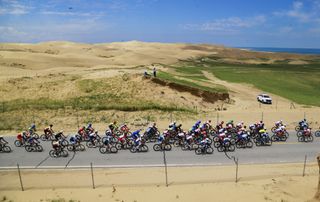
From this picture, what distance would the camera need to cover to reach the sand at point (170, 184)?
1789cm

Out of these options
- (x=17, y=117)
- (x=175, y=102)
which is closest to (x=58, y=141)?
(x=17, y=117)

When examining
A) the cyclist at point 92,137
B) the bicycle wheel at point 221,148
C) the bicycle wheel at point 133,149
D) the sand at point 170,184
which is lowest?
the sand at point 170,184

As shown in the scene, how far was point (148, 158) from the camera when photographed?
2336 cm

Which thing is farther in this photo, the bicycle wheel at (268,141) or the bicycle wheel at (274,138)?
the bicycle wheel at (274,138)

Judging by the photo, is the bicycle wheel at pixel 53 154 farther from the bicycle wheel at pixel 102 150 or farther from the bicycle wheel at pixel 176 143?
the bicycle wheel at pixel 176 143

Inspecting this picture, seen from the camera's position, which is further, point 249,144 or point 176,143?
point 176,143

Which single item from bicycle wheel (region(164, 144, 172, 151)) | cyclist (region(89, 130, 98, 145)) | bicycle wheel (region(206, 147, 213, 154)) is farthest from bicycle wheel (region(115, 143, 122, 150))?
bicycle wheel (region(206, 147, 213, 154))

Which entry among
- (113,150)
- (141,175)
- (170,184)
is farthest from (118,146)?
(170,184)

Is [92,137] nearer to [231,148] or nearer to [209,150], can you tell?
[209,150]

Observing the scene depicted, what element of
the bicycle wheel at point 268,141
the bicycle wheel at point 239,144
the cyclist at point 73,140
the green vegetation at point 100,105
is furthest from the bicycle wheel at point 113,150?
the green vegetation at point 100,105

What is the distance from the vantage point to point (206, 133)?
26.2 m

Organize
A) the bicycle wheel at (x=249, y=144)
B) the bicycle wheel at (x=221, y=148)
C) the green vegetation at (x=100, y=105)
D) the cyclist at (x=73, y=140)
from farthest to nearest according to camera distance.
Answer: the green vegetation at (x=100, y=105) → the bicycle wheel at (x=249, y=144) → the bicycle wheel at (x=221, y=148) → the cyclist at (x=73, y=140)

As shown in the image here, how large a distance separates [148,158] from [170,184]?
4381 mm

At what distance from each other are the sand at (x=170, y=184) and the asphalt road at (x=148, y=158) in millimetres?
914
